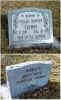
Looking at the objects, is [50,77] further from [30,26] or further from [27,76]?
[30,26]

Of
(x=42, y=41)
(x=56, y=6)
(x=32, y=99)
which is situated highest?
(x=56, y=6)

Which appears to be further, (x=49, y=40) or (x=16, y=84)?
(x=49, y=40)

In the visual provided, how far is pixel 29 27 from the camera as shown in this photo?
898 cm

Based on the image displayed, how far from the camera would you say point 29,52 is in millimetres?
8641

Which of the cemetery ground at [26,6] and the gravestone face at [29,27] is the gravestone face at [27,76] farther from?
the gravestone face at [29,27]

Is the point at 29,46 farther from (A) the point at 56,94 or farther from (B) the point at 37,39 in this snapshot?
(A) the point at 56,94

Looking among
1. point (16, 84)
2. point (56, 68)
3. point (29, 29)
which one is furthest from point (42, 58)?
point (16, 84)

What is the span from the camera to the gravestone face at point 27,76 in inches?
253

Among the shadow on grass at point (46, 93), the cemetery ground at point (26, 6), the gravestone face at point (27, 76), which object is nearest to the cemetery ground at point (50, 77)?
the shadow on grass at point (46, 93)

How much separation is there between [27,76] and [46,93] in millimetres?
470

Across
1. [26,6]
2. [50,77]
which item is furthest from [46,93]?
[26,6]

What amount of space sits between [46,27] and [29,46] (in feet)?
2.04

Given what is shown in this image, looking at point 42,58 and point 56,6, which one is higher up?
point 56,6

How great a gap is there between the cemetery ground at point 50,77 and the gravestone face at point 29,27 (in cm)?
70
